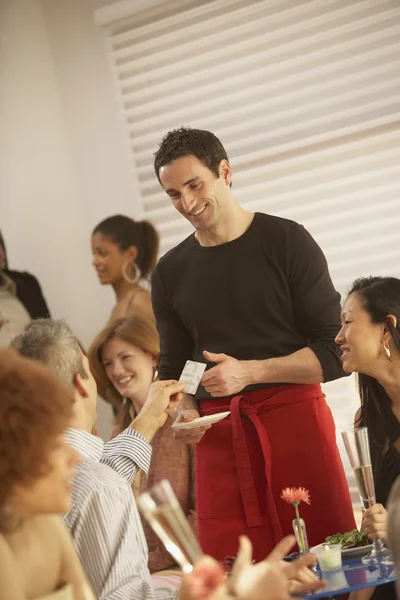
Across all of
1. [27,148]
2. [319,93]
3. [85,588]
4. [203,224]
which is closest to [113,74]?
[27,148]

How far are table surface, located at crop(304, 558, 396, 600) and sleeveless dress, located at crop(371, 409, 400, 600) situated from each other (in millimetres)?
371

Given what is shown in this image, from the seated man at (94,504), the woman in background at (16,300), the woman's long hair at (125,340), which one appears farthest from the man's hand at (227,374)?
the woman in background at (16,300)

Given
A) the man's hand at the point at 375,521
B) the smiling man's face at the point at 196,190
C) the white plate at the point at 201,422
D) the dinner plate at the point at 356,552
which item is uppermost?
the smiling man's face at the point at 196,190

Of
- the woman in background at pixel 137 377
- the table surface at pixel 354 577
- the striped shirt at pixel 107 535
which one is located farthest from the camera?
the woman in background at pixel 137 377

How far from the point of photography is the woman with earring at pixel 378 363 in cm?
Answer: 252

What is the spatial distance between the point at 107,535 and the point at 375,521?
700 mm

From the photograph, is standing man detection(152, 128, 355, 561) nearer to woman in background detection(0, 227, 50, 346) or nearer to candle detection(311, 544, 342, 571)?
candle detection(311, 544, 342, 571)

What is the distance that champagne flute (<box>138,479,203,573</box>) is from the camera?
1179 millimetres

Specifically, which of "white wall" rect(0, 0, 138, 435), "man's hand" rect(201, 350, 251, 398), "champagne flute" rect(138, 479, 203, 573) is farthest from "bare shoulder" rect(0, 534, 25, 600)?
"white wall" rect(0, 0, 138, 435)

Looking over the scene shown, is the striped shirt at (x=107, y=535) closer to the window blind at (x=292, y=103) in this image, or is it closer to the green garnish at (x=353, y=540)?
the green garnish at (x=353, y=540)

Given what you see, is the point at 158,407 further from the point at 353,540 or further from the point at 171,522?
the point at 171,522

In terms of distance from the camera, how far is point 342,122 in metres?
4.32

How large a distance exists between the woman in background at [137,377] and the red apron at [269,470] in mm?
652

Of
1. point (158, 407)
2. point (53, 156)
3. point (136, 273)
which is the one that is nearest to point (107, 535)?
point (158, 407)
